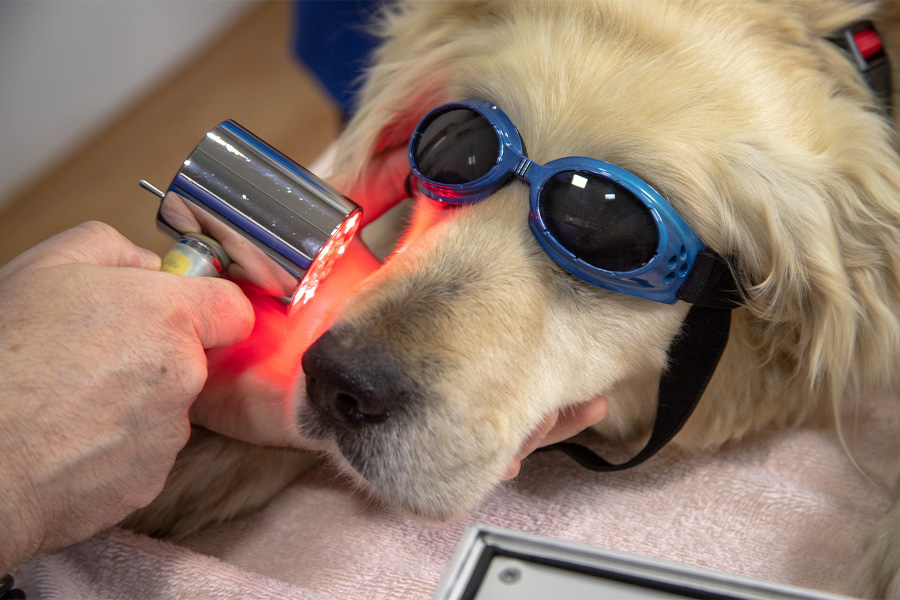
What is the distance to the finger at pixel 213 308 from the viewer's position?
0.91m

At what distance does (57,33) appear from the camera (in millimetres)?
2920

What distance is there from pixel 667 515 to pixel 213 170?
74 centimetres

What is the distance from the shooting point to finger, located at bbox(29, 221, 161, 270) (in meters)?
0.95

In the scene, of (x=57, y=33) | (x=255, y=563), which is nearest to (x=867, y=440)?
(x=255, y=563)

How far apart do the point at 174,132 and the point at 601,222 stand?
2.71 metres

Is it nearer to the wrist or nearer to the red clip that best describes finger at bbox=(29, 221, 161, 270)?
the wrist

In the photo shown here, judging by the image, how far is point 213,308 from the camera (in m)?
0.94

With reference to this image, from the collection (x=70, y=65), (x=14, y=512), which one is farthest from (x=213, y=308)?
(x=70, y=65)

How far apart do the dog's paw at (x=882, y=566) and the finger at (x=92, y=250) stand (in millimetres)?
911

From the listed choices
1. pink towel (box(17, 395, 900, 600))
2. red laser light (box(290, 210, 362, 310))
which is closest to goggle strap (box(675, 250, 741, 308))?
pink towel (box(17, 395, 900, 600))

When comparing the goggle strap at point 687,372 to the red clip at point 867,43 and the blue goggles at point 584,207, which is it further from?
the red clip at point 867,43

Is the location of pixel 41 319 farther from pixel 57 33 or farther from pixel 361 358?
pixel 57 33

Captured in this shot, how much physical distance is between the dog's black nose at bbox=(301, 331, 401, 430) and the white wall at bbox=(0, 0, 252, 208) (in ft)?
7.92

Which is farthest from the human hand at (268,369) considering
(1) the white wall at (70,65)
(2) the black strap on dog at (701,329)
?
(1) the white wall at (70,65)
